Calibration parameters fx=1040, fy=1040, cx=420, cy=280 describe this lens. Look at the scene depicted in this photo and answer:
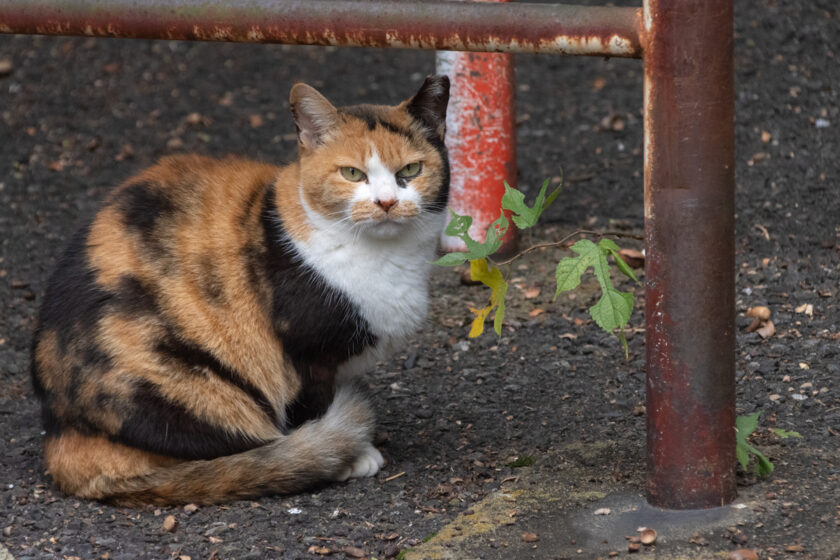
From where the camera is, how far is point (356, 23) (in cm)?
240

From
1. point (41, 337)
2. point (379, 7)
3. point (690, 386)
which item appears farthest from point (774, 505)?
point (41, 337)

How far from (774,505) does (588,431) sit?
2.44 feet

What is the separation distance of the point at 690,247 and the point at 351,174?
1.10 meters

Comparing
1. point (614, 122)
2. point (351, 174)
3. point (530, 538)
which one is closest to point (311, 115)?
point (351, 174)

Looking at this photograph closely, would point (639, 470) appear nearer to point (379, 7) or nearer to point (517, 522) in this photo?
point (517, 522)

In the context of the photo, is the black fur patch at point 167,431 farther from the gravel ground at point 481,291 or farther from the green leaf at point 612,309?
the green leaf at point 612,309

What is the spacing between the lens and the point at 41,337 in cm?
305

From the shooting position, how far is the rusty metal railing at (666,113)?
88.9 inches

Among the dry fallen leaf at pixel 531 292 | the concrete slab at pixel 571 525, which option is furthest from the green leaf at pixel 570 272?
the dry fallen leaf at pixel 531 292

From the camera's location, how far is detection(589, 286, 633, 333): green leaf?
2.39 m

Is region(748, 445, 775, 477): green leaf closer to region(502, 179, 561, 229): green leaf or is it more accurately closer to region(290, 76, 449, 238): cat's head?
region(502, 179, 561, 229): green leaf

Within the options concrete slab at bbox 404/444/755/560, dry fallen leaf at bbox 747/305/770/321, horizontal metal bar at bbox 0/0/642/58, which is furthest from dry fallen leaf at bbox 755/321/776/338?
horizontal metal bar at bbox 0/0/642/58

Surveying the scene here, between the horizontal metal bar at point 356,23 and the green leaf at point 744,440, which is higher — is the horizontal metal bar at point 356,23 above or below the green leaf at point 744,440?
above

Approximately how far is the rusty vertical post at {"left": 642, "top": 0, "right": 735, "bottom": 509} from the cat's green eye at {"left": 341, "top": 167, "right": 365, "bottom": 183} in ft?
3.13
